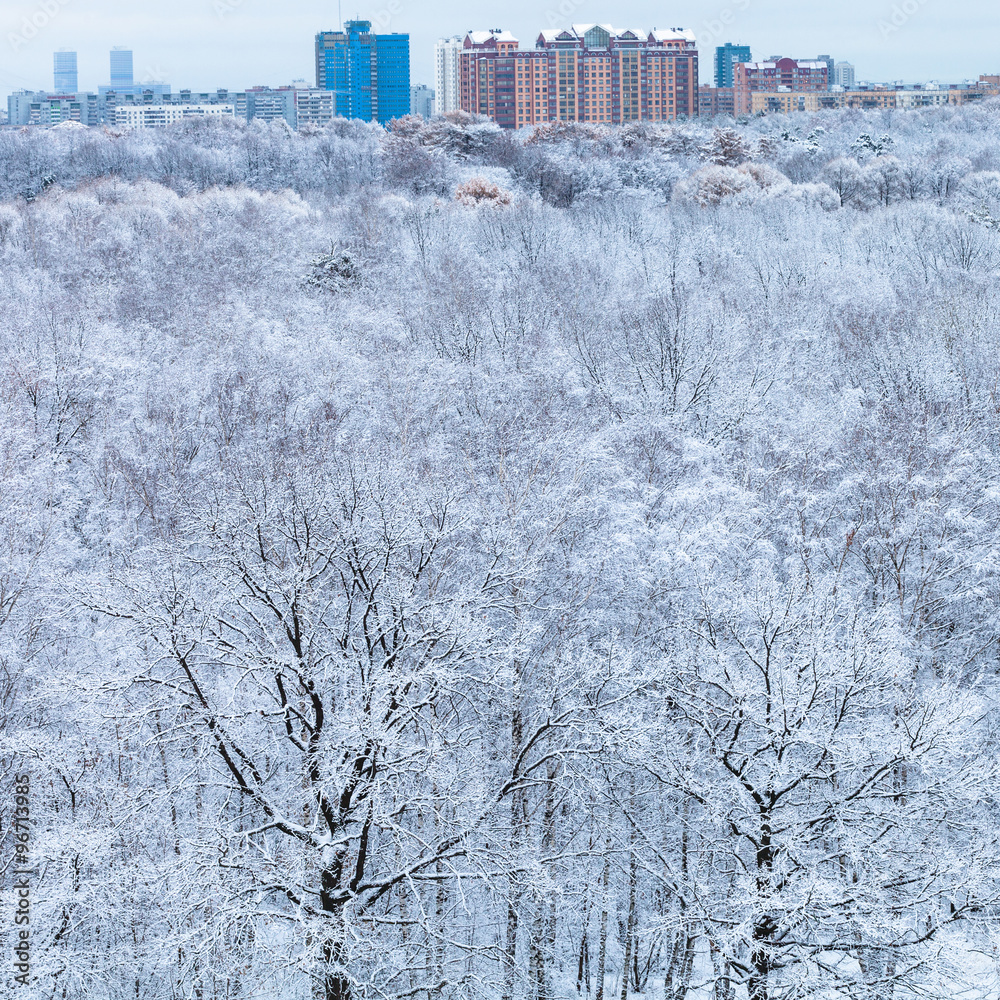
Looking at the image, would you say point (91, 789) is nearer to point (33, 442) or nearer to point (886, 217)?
point (33, 442)

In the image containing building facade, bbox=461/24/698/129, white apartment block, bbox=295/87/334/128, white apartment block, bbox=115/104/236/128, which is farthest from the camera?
white apartment block, bbox=295/87/334/128

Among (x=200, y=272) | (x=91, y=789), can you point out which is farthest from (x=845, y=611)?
(x=200, y=272)

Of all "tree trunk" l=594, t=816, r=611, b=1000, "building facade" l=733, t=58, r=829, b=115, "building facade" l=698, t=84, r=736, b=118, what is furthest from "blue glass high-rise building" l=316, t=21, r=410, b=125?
"tree trunk" l=594, t=816, r=611, b=1000

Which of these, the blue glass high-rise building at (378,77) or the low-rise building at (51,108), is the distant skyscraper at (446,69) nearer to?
the blue glass high-rise building at (378,77)

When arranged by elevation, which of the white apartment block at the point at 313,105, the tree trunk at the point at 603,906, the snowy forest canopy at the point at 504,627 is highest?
the white apartment block at the point at 313,105

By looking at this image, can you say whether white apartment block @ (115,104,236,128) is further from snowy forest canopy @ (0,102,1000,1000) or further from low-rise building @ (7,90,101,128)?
snowy forest canopy @ (0,102,1000,1000)

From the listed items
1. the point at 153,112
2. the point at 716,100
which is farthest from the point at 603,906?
the point at 153,112

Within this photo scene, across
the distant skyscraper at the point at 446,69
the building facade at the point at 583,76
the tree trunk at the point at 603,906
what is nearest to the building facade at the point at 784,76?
the building facade at the point at 583,76
